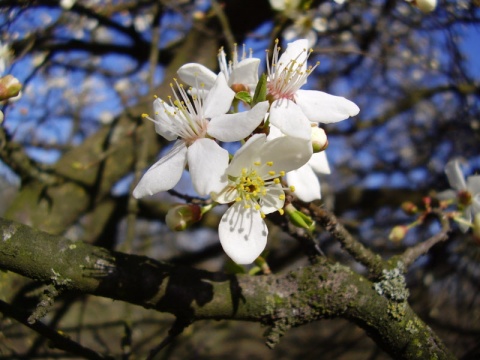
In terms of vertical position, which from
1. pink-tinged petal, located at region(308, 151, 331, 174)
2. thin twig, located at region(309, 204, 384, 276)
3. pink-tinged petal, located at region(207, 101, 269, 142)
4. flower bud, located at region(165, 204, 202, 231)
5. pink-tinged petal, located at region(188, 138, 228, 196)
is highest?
pink-tinged petal, located at region(207, 101, 269, 142)

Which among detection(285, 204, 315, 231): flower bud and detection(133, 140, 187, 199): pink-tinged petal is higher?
detection(133, 140, 187, 199): pink-tinged petal

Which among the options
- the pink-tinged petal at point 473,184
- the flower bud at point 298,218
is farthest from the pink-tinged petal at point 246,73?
the pink-tinged petal at point 473,184

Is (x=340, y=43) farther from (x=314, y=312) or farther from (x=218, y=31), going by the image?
(x=314, y=312)

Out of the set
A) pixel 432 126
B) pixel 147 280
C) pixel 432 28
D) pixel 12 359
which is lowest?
pixel 432 126

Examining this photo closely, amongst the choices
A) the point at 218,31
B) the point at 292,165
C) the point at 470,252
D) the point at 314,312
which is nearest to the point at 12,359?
the point at 314,312

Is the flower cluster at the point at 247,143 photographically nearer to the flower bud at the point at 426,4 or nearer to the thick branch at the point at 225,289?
the thick branch at the point at 225,289

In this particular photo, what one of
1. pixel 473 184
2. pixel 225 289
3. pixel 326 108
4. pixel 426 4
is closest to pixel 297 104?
pixel 326 108

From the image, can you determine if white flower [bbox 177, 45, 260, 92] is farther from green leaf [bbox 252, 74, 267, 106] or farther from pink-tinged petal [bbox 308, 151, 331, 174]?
pink-tinged petal [bbox 308, 151, 331, 174]

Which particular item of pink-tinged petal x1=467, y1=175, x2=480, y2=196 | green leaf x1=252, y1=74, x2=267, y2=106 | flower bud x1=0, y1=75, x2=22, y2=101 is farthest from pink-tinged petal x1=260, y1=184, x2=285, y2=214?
pink-tinged petal x1=467, y1=175, x2=480, y2=196
